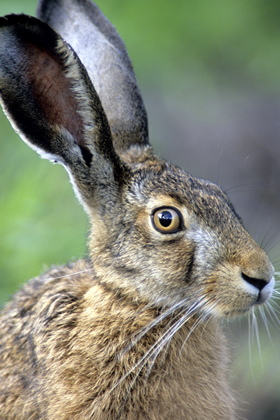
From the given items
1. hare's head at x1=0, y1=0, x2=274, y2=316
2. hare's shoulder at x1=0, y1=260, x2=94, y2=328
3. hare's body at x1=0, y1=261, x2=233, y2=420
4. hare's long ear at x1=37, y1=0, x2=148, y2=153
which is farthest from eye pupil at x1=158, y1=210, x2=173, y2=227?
hare's long ear at x1=37, y1=0, x2=148, y2=153

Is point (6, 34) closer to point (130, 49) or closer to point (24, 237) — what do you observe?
point (24, 237)

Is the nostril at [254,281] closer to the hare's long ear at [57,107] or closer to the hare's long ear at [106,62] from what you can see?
the hare's long ear at [57,107]

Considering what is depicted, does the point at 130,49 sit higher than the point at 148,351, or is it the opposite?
the point at 130,49

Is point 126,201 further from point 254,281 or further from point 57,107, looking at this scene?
point 254,281

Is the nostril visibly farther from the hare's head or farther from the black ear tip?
the black ear tip

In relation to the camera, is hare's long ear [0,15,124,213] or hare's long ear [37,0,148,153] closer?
hare's long ear [0,15,124,213]

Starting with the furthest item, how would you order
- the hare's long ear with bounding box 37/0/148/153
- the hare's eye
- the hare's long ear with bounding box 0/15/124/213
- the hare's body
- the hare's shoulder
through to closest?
the hare's long ear with bounding box 37/0/148/153 → the hare's shoulder → the hare's body → the hare's eye → the hare's long ear with bounding box 0/15/124/213

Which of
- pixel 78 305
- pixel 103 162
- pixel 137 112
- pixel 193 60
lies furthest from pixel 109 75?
pixel 193 60
